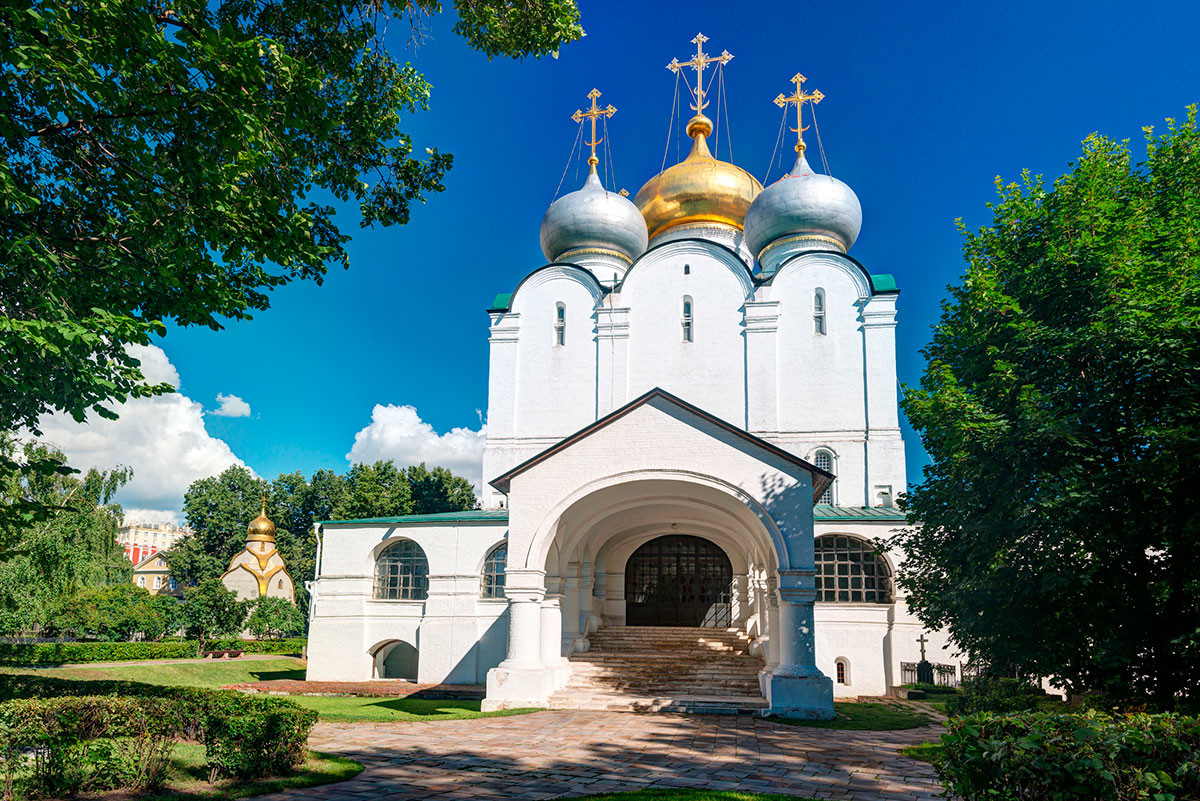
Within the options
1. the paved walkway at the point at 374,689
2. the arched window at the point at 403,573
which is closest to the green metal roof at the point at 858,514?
the paved walkway at the point at 374,689

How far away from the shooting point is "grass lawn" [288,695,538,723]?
1404 cm

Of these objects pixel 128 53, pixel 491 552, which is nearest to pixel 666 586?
pixel 491 552

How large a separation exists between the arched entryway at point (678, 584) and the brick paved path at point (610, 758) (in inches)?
334

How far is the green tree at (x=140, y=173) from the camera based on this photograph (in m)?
6.46

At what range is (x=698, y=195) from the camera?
31.0 meters

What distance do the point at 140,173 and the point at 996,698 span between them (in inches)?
505

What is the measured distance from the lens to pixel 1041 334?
10398 millimetres

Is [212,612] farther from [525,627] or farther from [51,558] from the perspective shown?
[525,627]

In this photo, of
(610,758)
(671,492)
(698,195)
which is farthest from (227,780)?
(698,195)

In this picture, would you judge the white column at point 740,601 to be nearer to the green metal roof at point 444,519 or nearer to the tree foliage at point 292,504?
the green metal roof at point 444,519

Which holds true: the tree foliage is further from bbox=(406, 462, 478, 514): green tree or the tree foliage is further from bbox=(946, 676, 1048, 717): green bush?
bbox=(946, 676, 1048, 717): green bush

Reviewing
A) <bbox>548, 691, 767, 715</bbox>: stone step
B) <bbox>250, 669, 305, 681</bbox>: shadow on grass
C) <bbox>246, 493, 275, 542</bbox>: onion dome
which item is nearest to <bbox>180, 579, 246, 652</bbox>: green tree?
<bbox>246, 493, 275, 542</bbox>: onion dome

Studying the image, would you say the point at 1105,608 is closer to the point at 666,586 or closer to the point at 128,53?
the point at 128,53

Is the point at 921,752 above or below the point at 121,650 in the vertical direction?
above
